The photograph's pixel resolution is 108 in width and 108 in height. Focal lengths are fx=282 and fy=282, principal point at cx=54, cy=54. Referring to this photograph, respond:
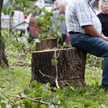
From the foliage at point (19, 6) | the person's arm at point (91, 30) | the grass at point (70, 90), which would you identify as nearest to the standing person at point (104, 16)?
the grass at point (70, 90)

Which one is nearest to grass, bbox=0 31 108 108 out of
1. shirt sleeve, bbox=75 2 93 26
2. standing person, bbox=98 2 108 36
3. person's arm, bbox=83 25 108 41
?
person's arm, bbox=83 25 108 41

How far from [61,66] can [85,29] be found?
2.27 ft

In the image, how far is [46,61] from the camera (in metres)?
4.33

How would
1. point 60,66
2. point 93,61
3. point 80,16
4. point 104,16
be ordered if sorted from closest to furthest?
1. point 80,16
2. point 60,66
3. point 104,16
4. point 93,61

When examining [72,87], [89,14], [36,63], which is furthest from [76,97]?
[89,14]

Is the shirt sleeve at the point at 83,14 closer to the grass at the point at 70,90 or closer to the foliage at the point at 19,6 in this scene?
the grass at the point at 70,90

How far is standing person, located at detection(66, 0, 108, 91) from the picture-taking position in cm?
435

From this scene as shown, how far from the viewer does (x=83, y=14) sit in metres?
4.34

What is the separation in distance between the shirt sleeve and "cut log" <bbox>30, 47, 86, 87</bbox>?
496 millimetres

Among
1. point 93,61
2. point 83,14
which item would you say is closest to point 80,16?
point 83,14

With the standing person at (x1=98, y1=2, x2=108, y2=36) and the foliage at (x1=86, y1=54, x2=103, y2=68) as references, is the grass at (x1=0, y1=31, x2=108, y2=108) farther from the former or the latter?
the foliage at (x1=86, y1=54, x2=103, y2=68)

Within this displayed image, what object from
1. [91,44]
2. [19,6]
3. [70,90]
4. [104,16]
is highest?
[19,6]

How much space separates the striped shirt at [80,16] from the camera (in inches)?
171

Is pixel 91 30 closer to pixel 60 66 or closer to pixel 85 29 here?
pixel 85 29
